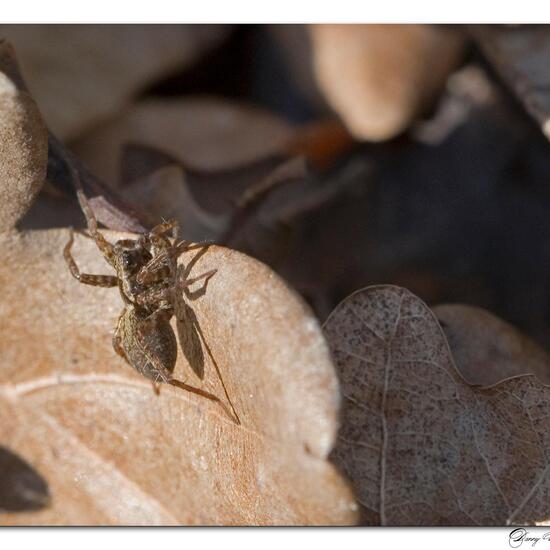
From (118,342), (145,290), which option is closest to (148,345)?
(118,342)

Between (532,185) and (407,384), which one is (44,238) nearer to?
(407,384)

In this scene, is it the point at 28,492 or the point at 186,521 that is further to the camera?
the point at 28,492

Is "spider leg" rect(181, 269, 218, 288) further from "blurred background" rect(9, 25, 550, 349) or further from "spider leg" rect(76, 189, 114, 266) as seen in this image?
"blurred background" rect(9, 25, 550, 349)

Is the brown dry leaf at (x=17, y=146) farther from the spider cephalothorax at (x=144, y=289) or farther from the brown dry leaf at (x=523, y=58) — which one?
the brown dry leaf at (x=523, y=58)

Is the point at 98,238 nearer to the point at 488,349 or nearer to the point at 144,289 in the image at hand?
the point at 144,289

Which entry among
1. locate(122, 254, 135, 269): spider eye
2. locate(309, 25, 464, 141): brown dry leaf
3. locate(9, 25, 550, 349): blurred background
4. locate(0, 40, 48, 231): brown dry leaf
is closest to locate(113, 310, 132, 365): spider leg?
locate(122, 254, 135, 269): spider eye

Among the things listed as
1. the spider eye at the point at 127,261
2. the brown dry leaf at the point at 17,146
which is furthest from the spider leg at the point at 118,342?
the brown dry leaf at the point at 17,146
